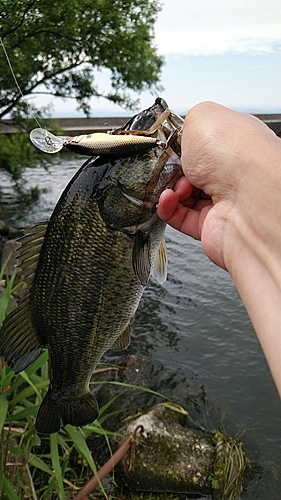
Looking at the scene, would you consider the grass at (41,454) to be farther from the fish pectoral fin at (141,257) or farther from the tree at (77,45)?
the tree at (77,45)

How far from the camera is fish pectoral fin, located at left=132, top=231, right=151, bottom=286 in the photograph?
225 centimetres

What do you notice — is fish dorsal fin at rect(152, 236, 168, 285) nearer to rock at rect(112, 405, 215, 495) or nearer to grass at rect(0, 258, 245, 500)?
grass at rect(0, 258, 245, 500)

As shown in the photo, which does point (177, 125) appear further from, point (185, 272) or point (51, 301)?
point (185, 272)

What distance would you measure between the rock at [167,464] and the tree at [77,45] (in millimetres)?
8987

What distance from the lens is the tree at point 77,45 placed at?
1083 cm

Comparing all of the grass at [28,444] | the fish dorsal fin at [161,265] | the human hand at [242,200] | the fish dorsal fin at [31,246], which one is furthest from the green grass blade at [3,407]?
the human hand at [242,200]

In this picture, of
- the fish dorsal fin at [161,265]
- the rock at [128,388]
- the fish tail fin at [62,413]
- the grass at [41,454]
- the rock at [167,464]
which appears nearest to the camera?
the fish tail fin at [62,413]

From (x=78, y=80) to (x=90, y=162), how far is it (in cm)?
1217

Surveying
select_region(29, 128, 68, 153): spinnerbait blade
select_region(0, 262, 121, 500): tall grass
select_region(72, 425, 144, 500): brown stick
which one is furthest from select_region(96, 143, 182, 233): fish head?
select_region(72, 425, 144, 500): brown stick

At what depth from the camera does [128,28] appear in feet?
40.8

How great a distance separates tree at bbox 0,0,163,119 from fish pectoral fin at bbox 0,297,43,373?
9180 mm

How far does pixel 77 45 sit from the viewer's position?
40.9 ft

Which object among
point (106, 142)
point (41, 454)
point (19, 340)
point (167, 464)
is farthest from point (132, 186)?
point (167, 464)

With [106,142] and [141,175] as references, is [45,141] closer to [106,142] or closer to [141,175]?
[106,142]
